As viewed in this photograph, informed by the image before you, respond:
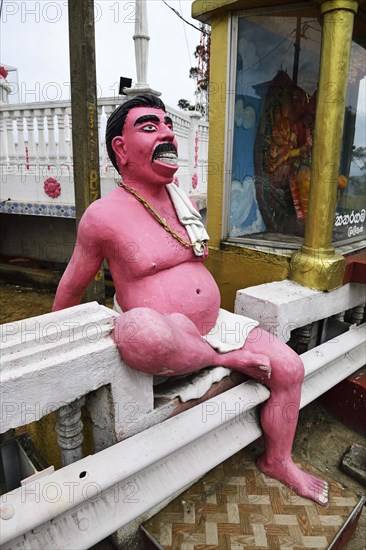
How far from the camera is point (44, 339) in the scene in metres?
1.34

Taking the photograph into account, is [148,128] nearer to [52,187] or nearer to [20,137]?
[52,187]

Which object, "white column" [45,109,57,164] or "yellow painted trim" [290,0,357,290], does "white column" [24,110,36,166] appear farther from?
"yellow painted trim" [290,0,357,290]

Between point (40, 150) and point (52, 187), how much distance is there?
554mm

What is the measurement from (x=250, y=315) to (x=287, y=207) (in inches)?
52.1

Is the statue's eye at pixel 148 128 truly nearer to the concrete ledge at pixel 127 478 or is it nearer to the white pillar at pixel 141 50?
the concrete ledge at pixel 127 478

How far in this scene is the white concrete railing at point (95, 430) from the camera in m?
1.22

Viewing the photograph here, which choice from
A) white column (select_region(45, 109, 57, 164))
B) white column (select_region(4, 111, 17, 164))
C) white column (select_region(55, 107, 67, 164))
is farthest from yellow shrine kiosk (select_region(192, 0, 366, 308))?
white column (select_region(4, 111, 17, 164))

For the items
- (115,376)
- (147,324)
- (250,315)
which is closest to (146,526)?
(115,376)

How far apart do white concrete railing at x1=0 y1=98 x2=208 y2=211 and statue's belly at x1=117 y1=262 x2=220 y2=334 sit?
12.3ft

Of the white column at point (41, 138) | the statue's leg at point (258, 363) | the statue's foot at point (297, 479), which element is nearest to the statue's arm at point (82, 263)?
the statue's leg at point (258, 363)

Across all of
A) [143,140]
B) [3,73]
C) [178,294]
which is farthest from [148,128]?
[3,73]

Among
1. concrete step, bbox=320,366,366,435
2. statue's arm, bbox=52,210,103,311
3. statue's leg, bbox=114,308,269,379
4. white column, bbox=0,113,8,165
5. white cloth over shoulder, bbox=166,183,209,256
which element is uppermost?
white column, bbox=0,113,8,165

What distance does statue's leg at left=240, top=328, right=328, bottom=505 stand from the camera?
5.95ft

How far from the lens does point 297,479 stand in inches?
72.1
